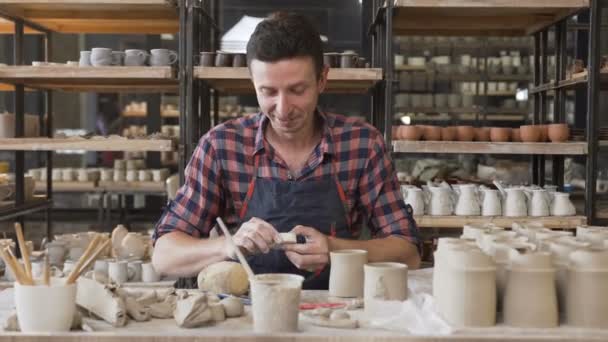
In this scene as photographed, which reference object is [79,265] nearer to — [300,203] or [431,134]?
[300,203]

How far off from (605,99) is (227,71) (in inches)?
187

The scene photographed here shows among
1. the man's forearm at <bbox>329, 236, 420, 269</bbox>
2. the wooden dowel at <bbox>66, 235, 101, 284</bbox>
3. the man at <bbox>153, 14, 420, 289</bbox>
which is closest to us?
the wooden dowel at <bbox>66, 235, 101, 284</bbox>

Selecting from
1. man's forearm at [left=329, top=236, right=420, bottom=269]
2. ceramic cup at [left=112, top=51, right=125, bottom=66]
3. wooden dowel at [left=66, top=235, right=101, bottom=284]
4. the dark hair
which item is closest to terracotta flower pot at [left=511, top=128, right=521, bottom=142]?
man's forearm at [left=329, top=236, right=420, bottom=269]

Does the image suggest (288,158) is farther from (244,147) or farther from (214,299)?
(214,299)

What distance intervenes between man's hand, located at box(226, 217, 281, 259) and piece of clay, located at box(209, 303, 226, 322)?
0.23 metres

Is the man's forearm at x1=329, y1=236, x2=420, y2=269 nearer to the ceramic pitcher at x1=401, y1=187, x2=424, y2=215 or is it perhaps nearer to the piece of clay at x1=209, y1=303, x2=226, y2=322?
the piece of clay at x1=209, y1=303, x2=226, y2=322

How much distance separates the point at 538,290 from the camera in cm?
145

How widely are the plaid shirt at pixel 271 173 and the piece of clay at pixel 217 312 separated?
0.80 metres

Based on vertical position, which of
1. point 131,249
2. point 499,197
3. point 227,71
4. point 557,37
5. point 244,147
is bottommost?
point 131,249

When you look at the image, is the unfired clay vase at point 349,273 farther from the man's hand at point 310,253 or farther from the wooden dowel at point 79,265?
the wooden dowel at point 79,265

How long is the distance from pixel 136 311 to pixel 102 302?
2.9 inches

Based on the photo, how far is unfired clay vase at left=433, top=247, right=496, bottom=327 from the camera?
1.45 m

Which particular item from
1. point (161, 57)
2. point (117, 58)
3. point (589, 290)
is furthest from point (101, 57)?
point (589, 290)

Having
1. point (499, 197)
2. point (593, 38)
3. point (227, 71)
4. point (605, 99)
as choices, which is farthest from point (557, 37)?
point (605, 99)
